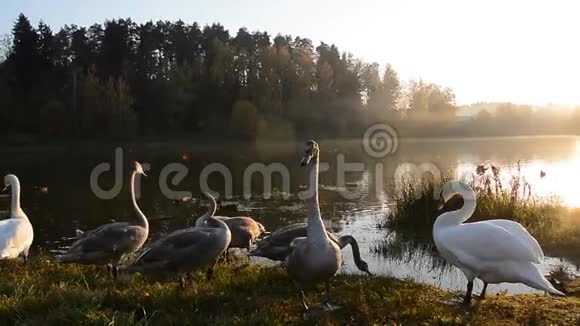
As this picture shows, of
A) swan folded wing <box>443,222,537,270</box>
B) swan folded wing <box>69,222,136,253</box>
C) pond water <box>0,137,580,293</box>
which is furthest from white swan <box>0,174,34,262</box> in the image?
swan folded wing <box>443,222,537,270</box>

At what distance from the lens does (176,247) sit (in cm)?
765

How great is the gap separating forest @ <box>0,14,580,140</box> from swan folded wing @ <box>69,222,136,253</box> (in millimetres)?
55025

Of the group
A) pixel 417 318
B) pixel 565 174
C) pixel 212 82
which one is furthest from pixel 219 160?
pixel 417 318

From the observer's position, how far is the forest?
207 feet

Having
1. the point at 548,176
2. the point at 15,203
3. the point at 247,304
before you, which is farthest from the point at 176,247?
the point at 548,176

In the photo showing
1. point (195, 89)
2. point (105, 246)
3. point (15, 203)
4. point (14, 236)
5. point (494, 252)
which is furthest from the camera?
point (195, 89)

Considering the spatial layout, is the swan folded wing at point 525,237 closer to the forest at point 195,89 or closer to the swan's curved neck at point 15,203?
the swan's curved neck at point 15,203

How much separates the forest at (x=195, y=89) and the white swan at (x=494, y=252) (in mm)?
57795

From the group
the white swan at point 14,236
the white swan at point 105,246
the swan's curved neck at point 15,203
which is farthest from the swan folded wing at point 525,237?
the swan's curved neck at point 15,203

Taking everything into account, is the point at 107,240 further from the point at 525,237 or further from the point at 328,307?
the point at 525,237

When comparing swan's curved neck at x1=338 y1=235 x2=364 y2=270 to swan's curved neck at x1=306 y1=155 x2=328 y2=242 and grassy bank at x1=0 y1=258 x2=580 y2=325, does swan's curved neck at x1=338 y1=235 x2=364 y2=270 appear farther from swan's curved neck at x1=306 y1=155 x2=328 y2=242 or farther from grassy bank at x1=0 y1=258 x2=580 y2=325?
swan's curved neck at x1=306 y1=155 x2=328 y2=242

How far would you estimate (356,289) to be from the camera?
7.59 m

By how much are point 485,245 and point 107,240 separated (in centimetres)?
553

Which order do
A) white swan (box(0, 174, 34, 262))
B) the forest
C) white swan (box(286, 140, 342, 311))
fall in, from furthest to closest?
the forest
white swan (box(0, 174, 34, 262))
white swan (box(286, 140, 342, 311))
